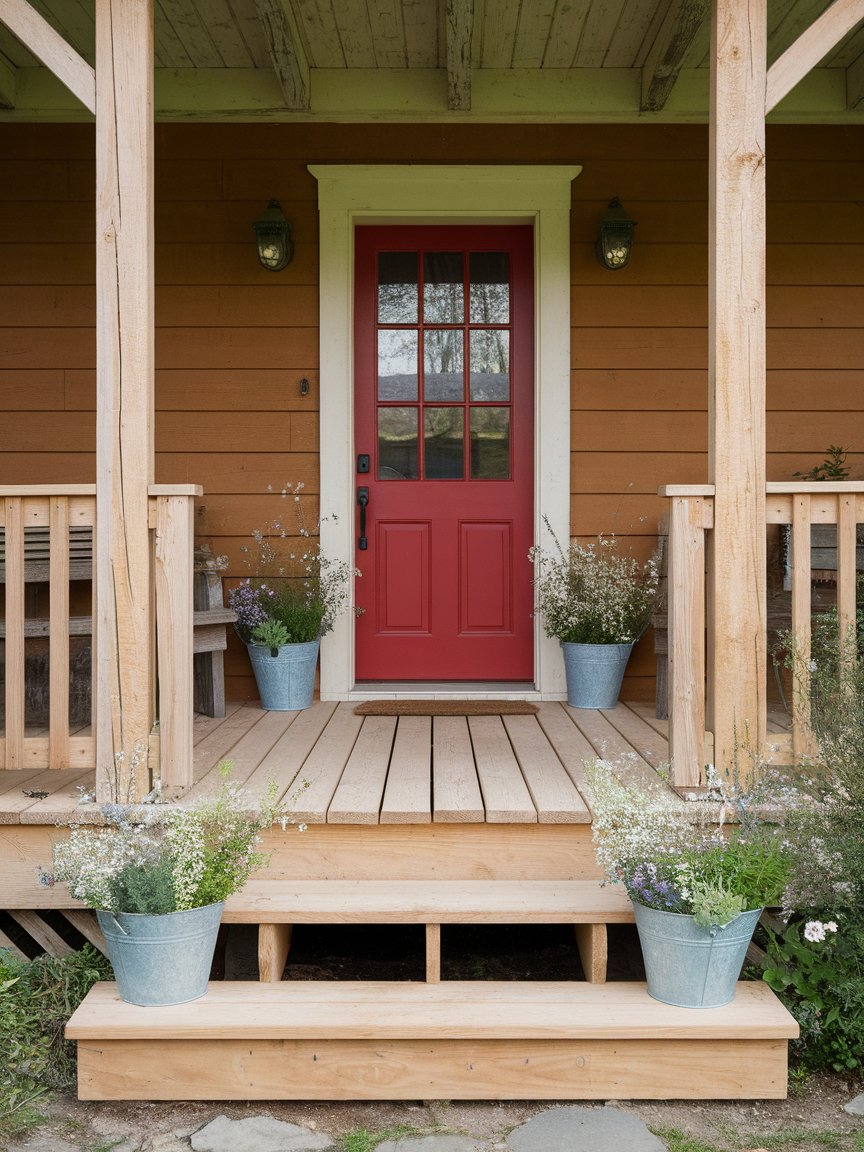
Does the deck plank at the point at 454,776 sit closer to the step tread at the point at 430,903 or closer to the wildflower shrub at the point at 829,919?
the step tread at the point at 430,903

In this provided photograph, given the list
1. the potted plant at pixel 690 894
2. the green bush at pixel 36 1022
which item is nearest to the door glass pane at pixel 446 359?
the potted plant at pixel 690 894

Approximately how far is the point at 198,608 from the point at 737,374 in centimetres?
232

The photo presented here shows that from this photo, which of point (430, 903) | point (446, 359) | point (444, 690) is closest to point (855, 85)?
point (446, 359)

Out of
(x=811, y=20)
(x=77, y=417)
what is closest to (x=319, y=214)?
(x=77, y=417)

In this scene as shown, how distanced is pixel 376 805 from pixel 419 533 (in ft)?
6.40

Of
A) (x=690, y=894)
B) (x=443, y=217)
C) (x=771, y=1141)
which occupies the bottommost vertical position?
(x=771, y=1141)

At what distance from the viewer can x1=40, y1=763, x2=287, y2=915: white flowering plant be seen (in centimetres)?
216

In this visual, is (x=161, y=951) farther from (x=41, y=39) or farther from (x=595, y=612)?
(x=595, y=612)

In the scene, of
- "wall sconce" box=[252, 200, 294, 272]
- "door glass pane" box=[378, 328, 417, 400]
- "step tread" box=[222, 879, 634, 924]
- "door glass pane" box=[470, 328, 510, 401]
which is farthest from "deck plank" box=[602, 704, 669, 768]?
"wall sconce" box=[252, 200, 294, 272]

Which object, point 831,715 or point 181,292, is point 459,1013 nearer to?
point 831,715

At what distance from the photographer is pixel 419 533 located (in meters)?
4.41

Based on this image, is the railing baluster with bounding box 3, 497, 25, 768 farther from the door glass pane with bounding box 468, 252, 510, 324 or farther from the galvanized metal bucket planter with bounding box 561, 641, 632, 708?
the door glass pane with bounding box 468, 252, 510, 324

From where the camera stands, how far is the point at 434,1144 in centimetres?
201

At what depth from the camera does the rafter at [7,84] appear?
4.05m
